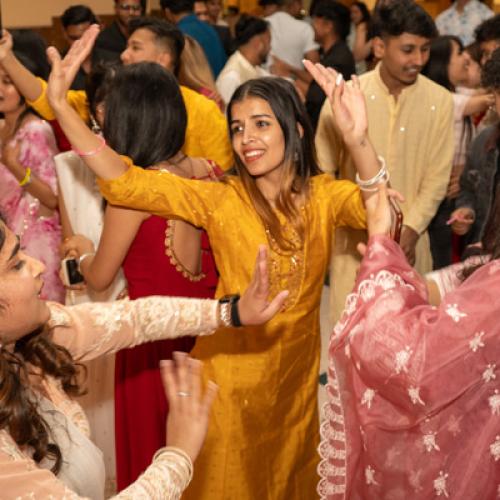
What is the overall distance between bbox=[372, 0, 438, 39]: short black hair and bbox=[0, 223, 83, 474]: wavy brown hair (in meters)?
2.09

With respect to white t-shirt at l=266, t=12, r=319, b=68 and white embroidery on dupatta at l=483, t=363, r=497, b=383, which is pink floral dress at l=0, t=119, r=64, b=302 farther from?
white t-shirt at l=266, t=12, r=319, b=68

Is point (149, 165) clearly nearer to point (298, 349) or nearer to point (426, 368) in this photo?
point (298, 349)

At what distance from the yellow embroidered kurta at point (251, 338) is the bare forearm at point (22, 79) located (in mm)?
1223

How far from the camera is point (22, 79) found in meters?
3.30

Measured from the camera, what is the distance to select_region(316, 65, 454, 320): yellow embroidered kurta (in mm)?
3352

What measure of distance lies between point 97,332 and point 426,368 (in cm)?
70

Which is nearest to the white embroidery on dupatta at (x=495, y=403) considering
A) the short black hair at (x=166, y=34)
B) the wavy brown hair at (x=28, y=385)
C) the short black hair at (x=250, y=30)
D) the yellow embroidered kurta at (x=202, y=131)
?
the wavy brown hair at (x=28, y=385)

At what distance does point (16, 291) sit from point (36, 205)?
6.90 ft

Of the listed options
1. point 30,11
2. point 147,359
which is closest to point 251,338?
point 147,359

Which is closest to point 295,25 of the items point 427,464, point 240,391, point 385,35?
point 385,35

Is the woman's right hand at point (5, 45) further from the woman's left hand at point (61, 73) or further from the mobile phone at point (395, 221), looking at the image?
the mobile phone at point (395, 221)

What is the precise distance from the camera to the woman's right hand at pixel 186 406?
1.58 m

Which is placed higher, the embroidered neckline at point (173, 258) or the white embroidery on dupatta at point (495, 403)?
the embroidered neckline at point (173, 258)

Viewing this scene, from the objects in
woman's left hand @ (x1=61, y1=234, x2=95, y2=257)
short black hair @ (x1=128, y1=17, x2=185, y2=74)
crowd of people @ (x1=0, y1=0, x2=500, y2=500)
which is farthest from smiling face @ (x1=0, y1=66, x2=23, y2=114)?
woman's left hand @ (x1=61, y1=234, x2=95, y2=257)
